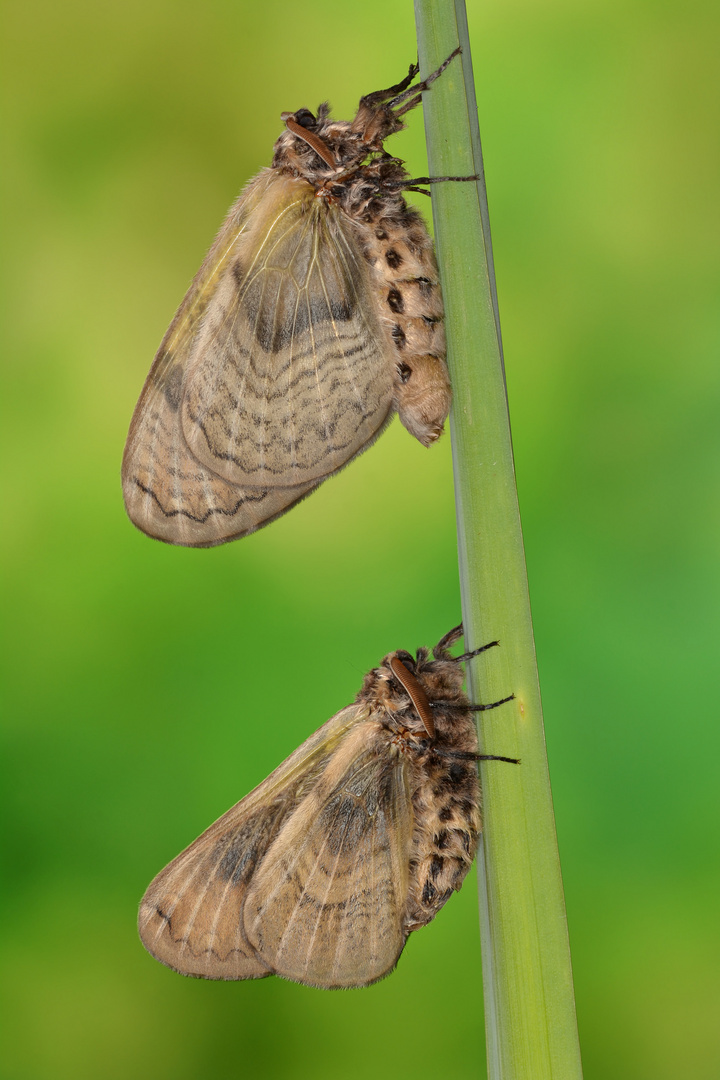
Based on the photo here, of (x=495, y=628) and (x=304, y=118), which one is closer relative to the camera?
(x=495, y=628)

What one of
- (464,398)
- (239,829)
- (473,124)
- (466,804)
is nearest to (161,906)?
(239,829)

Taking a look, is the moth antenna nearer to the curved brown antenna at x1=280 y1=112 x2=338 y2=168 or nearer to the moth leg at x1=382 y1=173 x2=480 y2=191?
the moth leg at x1=382 y1=173 x2=480 y2=191

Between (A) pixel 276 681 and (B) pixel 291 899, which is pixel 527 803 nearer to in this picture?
(B) pixel 291 899

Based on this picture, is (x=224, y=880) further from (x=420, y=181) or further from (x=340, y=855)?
(x=420, y=181)

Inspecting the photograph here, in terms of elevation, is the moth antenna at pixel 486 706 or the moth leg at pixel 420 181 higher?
the moth leg at pixel 420 181

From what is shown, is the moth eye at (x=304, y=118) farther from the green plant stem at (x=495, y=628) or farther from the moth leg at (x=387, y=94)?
the green plant stem at (x=495, y=628)

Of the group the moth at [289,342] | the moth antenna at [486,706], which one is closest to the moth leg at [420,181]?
the moth at [289,342]

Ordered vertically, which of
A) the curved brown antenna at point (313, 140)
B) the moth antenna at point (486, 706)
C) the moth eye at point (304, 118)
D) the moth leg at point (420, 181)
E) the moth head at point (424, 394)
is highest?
the moth eye at point (304, 118)

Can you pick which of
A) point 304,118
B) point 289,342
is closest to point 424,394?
point 289,342
